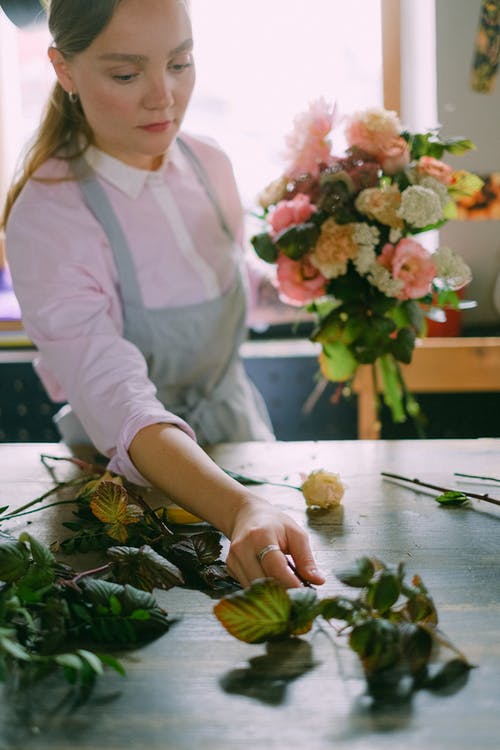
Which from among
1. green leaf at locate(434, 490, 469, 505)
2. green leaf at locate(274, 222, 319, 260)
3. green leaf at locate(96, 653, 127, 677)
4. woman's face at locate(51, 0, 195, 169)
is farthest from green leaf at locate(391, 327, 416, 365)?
green leaf at locate(96, 653, 127, 677)

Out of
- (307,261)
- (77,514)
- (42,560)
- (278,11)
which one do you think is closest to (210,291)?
(307,261)

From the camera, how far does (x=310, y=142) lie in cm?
155

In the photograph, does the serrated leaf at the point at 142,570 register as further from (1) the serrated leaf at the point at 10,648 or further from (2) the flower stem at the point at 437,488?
(2) the flower stem at the point at 437,488

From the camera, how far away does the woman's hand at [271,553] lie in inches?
36.8

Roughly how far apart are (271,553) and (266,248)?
76cm

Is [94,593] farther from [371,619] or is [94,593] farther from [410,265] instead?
[410,265]

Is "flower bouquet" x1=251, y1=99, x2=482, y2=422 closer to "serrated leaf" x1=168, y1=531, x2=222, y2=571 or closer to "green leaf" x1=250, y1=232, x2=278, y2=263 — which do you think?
"green leaf" x1=250, y1=232, x2=278, y2=263

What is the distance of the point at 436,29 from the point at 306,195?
1.56 metres

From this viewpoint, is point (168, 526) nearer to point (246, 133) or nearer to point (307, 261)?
point (307, 261)

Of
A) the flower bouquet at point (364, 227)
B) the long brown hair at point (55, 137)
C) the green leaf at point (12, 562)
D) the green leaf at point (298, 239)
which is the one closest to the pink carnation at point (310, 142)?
the flower bouquet at point (364, 227)

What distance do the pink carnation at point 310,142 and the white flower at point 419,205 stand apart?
0.18m

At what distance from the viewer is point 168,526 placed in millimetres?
1171

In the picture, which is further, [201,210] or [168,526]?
[201,210]

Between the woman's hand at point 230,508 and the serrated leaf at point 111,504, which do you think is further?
the serrated leaf at point 111,504
